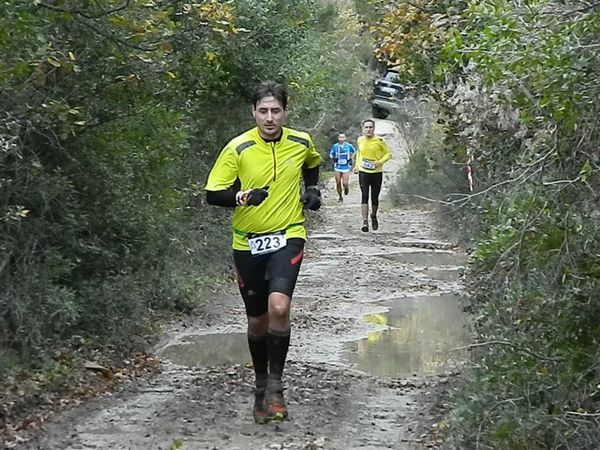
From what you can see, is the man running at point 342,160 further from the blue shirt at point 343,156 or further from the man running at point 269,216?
the man running at point 269,216

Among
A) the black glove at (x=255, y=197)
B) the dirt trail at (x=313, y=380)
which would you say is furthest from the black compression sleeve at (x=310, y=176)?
the dirt trail at (x=313, y=380)

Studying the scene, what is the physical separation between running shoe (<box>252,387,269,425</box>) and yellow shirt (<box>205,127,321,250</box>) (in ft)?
3.20

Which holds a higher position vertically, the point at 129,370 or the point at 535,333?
the point at 535,333

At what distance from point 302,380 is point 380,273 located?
7350 mm

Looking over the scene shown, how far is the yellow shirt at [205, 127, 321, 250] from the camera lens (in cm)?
743

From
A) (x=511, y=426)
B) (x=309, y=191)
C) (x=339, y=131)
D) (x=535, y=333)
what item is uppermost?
(x=309, y=191)

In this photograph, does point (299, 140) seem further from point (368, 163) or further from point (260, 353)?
point (368, 163)

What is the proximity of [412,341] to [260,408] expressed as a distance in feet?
12.6

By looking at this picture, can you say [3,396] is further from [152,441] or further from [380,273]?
[380,273]

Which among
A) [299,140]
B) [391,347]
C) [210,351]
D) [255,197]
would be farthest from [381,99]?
[255,197]

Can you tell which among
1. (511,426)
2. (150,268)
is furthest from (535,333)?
(150,268)

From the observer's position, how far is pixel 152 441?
711 centimetres

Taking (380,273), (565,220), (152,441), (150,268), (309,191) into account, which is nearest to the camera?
(565,220)

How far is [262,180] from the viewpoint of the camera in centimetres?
746
